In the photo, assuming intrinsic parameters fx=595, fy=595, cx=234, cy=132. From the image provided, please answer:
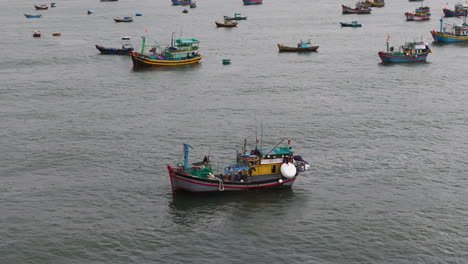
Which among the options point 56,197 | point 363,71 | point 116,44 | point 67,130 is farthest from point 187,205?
point 116,44

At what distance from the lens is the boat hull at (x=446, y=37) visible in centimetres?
14250

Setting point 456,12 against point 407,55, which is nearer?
point 407,55

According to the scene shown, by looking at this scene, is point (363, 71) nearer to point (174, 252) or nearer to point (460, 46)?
point (460, 46)

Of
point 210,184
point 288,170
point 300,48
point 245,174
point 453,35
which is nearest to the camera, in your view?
point 210,184

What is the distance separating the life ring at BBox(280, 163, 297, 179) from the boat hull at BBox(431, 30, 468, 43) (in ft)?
326

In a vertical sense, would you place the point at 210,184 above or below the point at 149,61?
below

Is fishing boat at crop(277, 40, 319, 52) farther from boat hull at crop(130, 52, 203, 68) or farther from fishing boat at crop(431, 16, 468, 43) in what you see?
fishing boat at crop(431, 16, 468, 43)

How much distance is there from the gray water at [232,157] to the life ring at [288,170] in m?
2.19

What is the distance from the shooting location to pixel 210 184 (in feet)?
184

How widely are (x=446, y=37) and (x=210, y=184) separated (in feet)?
345

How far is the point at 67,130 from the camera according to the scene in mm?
79000

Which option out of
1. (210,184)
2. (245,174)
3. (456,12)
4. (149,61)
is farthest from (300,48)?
(210,184)

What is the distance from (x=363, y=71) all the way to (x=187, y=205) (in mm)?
67657

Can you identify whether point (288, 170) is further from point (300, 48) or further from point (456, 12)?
point (456, 12)
